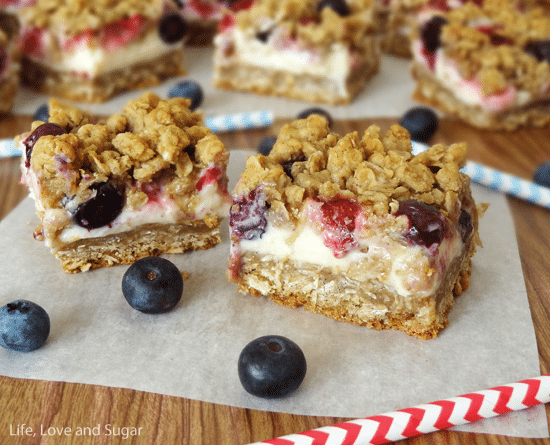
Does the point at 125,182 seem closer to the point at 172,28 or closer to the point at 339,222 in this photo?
the point at 339,222

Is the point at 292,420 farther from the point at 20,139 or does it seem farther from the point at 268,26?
the point at 268,26

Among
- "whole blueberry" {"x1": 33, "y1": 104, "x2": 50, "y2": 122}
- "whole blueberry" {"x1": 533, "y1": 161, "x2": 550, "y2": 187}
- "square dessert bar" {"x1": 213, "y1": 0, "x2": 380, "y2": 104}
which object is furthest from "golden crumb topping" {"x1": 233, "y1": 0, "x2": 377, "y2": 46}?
"whole blueberry" {"x1": 533, "y1": 161, "x2": 550, "y2": 187}

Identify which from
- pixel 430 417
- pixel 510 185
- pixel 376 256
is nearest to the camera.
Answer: pixel 430 417

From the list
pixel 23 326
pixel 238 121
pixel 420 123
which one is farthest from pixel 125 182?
pixel 420 123

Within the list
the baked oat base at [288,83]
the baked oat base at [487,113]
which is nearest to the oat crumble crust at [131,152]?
the baked oat base at [288,83]

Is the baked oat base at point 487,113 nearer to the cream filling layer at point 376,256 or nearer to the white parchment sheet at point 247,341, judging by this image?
the white parchment sheet at point 247,341
